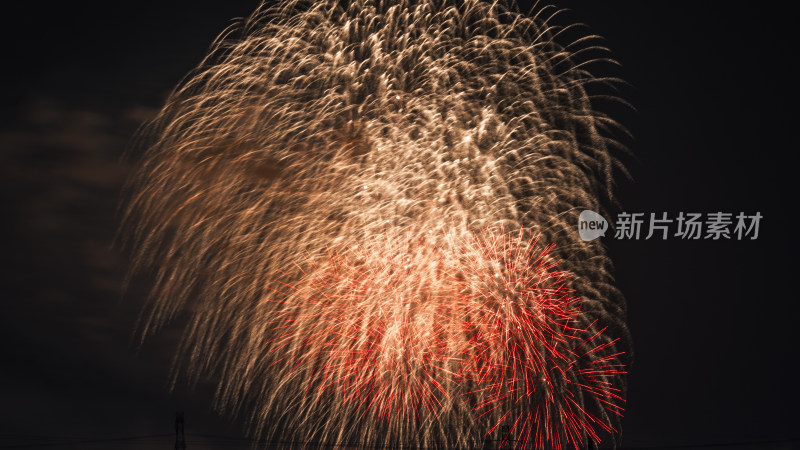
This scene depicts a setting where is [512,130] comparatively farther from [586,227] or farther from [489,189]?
[586,227]

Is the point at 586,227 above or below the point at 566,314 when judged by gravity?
above

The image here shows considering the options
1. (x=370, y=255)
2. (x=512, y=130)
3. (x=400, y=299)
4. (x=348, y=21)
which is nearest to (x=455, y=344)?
(x=400, y=299)

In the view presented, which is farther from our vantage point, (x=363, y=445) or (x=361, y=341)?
(x=361, y=341)

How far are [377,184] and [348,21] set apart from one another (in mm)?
3953

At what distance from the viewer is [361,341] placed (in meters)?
17.1

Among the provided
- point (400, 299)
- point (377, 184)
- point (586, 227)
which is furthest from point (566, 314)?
point (377, 184)

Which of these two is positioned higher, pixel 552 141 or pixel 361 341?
pixel 552 141

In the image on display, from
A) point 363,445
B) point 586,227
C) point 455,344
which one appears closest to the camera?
point 363,445

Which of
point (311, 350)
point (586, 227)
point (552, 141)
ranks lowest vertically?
point (311, 350)

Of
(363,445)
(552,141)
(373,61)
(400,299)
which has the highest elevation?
(373,61)

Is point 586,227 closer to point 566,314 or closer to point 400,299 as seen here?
point 566,314

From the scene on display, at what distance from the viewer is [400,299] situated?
671 inches

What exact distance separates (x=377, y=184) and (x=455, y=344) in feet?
13.8

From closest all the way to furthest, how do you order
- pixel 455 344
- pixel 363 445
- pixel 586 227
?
pixel 363 445
pixel 455 344
pixel 586 227
